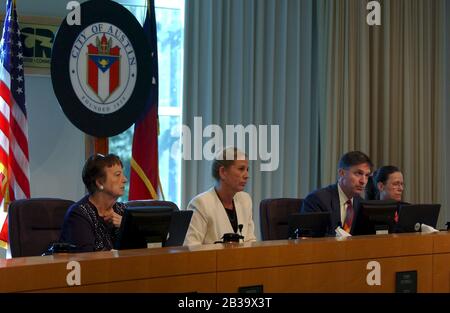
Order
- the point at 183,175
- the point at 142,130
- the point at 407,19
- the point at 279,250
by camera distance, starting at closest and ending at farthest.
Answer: the point at 279,250 < the point at 142,130 < the point at 183,175 < the point at 407,19

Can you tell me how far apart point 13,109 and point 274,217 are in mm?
1795

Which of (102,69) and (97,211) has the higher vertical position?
(102,69)

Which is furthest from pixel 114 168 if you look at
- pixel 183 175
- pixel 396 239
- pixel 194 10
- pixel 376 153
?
pixel 376 153

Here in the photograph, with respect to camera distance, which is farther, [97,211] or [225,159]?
[225,159]

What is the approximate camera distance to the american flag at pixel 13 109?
448 centimetres

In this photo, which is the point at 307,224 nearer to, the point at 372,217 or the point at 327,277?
the point at 372,217

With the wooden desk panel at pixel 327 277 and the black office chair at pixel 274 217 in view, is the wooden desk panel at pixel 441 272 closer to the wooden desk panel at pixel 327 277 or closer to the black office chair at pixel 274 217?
the wooden desk panel at pixel 327 277

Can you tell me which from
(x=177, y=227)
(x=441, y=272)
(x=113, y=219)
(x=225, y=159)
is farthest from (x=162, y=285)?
(x=225, y=159)

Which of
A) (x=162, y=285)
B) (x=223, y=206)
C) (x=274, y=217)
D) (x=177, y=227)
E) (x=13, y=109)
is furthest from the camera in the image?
(x=13, y=109)

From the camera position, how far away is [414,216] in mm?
3602

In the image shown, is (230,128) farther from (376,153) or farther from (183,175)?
(376,153)

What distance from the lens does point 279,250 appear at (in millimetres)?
2758

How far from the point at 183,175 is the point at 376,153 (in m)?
1.74

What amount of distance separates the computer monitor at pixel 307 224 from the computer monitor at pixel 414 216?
0.40 metres
